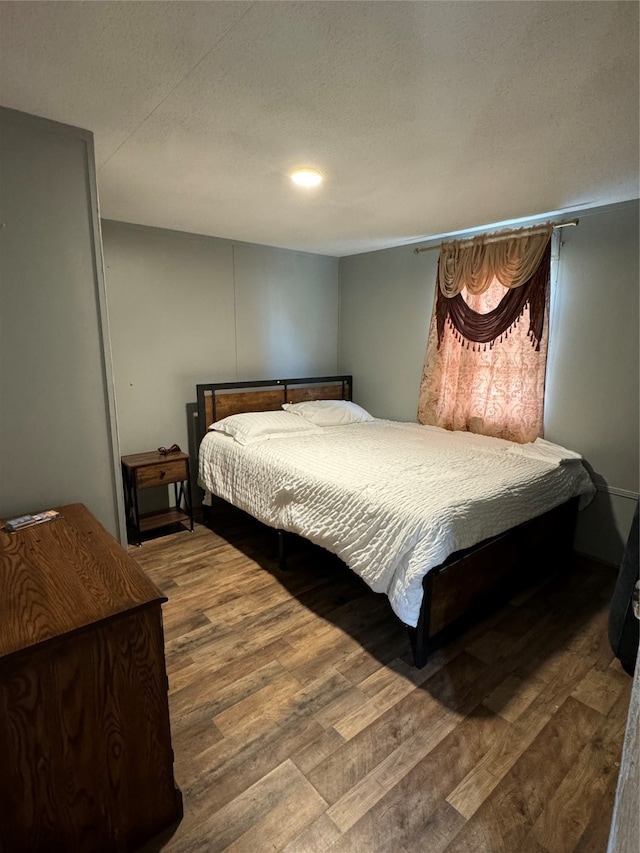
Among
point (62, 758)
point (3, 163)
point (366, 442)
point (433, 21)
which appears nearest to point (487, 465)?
point (366, 442)

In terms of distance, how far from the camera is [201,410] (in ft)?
11.6

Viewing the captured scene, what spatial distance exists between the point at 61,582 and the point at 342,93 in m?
1.83

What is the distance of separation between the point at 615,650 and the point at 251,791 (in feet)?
5.67

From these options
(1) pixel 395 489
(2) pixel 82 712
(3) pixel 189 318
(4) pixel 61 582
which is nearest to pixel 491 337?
(1) pixel 395 489

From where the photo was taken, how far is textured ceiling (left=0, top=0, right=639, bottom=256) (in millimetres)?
1114

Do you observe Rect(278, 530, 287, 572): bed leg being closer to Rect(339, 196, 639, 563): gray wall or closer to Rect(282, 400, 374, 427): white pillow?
Rect(282, 400, 374, 427): white pillow

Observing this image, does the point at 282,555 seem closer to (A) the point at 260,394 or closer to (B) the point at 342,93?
(A) the point at 260,394

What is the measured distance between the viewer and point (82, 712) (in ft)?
3.65

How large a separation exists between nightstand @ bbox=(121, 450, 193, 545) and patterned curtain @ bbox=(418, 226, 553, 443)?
2165 mm

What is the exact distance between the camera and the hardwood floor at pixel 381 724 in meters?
1.31

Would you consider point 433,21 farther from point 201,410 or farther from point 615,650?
point 201,410

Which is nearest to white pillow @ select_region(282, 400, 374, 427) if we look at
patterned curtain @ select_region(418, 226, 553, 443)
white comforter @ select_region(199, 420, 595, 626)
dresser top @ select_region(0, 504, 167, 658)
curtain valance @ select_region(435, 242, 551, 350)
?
white comforter @ select_region(199, 420, 595, 626)

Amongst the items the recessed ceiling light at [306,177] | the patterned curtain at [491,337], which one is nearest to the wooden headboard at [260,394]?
the patterned curtain at [491,337]

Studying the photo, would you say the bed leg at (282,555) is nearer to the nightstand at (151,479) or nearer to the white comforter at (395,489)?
the white comforter at (395,489)
